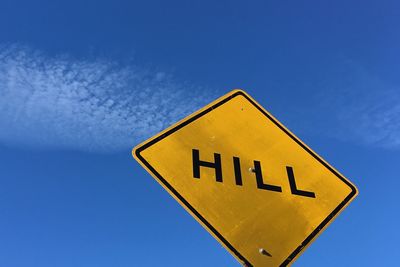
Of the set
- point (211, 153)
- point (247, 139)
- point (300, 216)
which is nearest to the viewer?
point (300, 216)

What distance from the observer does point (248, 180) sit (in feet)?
8.52

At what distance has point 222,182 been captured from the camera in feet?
8.36

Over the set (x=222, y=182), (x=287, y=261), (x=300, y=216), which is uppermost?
(x=222, y=182)

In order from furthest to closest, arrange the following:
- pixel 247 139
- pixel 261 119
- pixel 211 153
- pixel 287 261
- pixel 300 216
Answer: pixel 261 119 < pixel 247 139 < pixel 211 153 < pixel 300 216 < pixel 287 261

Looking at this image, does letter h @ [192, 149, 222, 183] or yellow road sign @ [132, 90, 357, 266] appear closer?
yellow road sign @ [132, 90, 357, 266]

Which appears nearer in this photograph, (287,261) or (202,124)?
(287,261)

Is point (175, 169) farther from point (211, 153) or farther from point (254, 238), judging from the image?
point (254, 238)

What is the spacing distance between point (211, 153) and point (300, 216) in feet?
2.30

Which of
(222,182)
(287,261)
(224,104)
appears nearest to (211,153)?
(222,182)

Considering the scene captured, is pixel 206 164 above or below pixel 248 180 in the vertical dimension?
above

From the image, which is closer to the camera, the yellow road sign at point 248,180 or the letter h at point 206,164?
the yellow road sign at point 248,180

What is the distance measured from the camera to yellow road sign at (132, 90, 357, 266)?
2.37 metres

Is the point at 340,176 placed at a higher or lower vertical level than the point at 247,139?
lower

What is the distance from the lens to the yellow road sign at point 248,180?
7.77 ft
